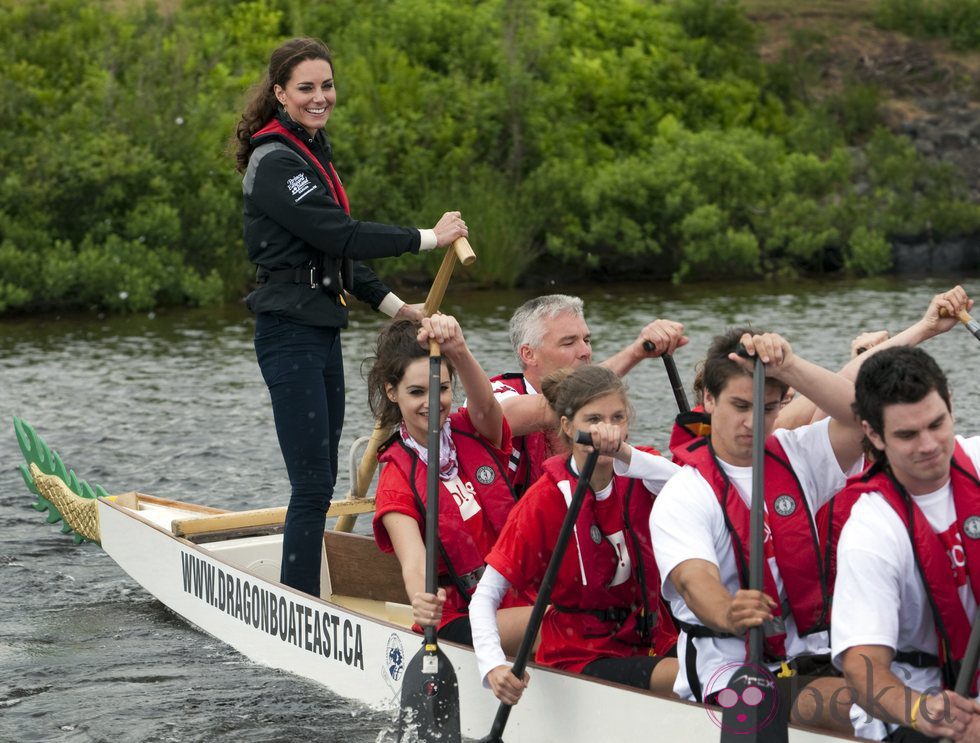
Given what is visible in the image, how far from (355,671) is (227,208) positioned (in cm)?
1698

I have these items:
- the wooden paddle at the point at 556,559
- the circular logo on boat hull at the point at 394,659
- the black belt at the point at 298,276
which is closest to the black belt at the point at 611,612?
the wooden paddle at the point at 556,559

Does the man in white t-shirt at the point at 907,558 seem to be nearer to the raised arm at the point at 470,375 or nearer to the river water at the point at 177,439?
the raised arm at the point at 470,375

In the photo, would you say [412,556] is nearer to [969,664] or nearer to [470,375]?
[470,375]

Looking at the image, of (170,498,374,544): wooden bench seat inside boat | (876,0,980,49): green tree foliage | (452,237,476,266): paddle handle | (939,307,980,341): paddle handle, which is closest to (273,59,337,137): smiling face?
(452,237,476,266): paddle handle

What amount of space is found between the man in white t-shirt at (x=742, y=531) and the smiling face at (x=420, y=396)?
0.99 meters

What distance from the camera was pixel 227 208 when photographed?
69.8 ft

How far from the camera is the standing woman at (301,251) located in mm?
4887

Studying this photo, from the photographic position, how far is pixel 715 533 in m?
3.59

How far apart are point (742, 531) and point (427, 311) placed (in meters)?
1.53

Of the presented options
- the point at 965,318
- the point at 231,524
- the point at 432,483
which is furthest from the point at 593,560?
the point at 231,524

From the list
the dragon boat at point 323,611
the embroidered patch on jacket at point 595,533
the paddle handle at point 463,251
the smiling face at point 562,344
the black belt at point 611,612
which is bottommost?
the dragon boat at point 323,611

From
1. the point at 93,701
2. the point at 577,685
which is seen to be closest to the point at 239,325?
the point at 93,701

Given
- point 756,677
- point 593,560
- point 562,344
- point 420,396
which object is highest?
point 562,344

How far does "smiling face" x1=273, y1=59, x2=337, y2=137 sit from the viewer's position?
4867mm
